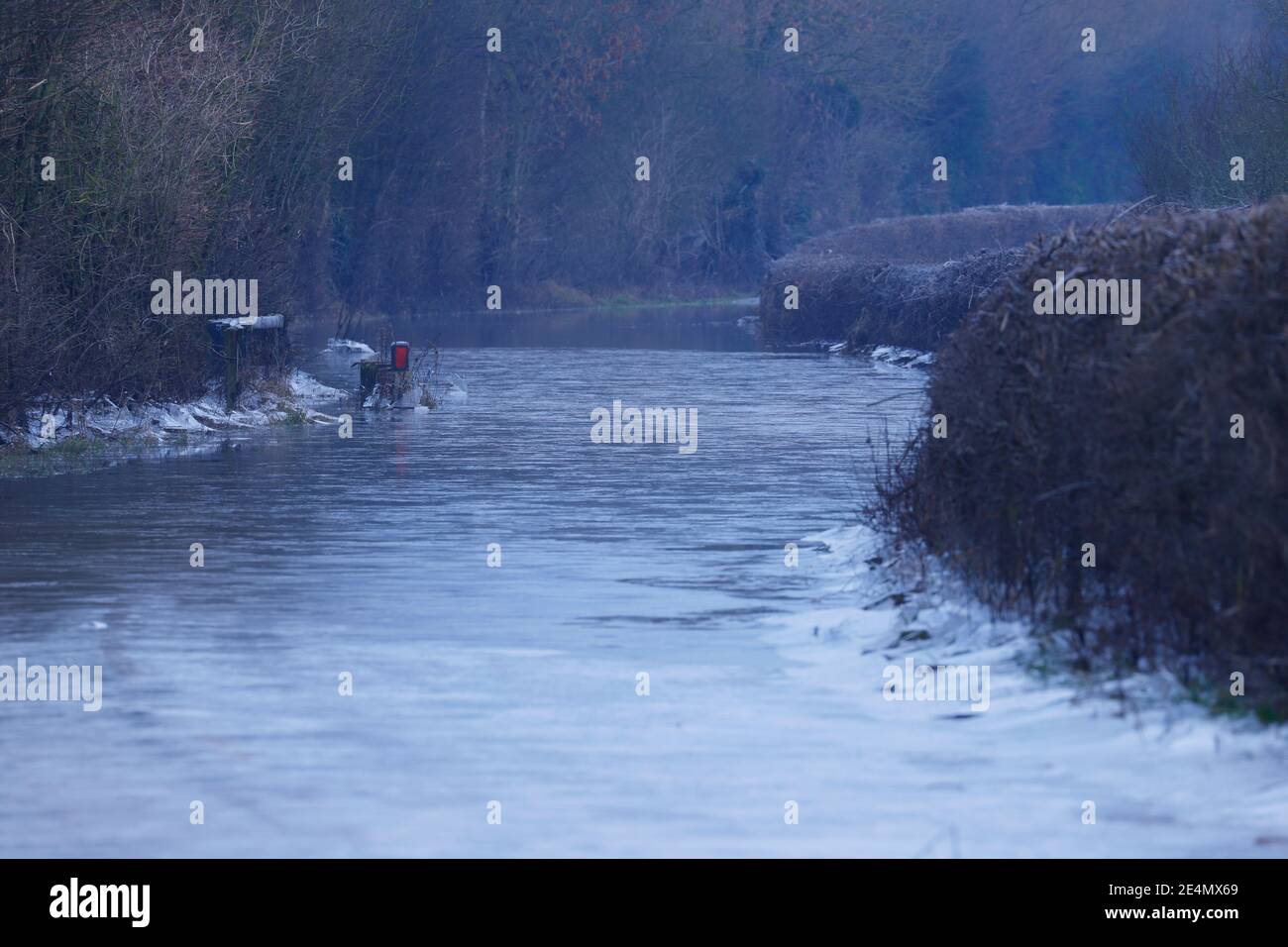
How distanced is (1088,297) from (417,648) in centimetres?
403

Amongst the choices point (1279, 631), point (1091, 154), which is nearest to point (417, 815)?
point (1279, 631)

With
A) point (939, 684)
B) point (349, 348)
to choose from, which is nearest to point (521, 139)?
point (349, 348)

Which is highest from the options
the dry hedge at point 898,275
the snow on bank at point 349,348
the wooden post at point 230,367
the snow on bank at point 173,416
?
the dry hedge at point 898,275

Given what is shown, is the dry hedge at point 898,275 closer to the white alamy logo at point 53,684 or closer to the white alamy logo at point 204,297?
the white alamy logo at point 204,297

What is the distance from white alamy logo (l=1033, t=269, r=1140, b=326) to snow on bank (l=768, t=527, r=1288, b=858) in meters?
1.68

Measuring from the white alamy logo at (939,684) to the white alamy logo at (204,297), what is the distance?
15380 mm

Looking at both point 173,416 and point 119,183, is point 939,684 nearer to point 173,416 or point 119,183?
point 119,183

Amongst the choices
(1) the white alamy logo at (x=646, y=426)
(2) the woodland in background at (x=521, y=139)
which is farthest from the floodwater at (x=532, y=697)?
(1) the white alamy logo at (x=646, y=426)

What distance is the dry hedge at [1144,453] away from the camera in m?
8.27

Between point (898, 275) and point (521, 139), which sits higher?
point (521, 139)

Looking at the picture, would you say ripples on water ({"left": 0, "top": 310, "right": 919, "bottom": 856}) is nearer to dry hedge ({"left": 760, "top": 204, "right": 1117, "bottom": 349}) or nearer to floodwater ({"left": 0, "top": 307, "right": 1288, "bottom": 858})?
floodwater ({"left": 0, "top": 307, "right": 1288, "bottom": 858})

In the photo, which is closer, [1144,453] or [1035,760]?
[1035,760]

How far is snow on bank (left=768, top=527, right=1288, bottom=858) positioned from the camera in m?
7.15
